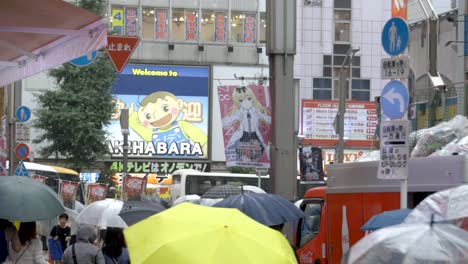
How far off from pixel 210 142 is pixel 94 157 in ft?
39.1

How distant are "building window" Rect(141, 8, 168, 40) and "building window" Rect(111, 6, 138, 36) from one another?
2.43 ft

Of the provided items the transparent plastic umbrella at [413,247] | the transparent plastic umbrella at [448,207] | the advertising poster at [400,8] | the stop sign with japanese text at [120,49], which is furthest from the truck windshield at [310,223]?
the transparent plastic umbrella at [413,247]

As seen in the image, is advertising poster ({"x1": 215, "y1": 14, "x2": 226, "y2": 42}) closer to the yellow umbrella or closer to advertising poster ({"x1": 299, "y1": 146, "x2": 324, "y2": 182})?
advertising poster ({"x1": 299, "y1": 146, "x2": 324, "y2": 182})

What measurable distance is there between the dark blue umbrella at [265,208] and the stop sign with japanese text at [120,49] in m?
8.49

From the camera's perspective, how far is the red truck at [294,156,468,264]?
9945mm

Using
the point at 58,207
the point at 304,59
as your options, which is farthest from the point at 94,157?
the point at 58,207

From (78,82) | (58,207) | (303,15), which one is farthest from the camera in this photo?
(303,15)

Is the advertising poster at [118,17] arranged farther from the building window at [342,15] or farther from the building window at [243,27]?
Answer: the building window at [342,15]

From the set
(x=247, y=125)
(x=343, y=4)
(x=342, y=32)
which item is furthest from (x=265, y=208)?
(x=343, y=4)

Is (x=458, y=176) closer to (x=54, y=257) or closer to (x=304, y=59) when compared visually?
(x=54, y=257)

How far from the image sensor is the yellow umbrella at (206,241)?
5.95 metres

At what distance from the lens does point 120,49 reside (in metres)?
19.5

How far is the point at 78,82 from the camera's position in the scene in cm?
4788

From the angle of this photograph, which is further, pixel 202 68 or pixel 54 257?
pixel 202 68
